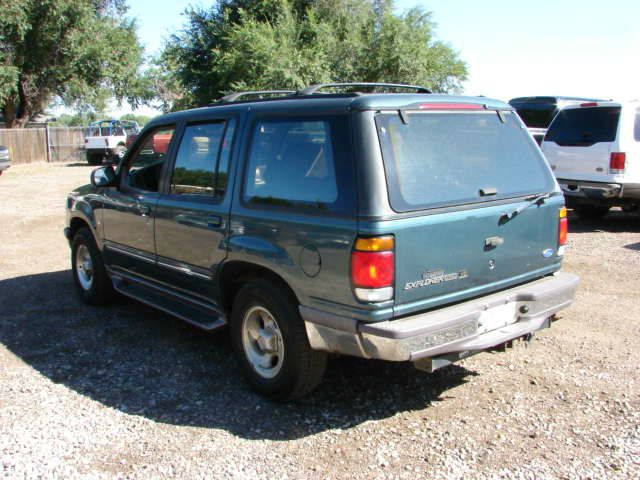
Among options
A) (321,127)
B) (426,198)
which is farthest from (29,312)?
(426,198)

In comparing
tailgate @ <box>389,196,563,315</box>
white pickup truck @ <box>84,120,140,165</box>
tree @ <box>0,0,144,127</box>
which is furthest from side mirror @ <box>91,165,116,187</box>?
tree @ <box>0,0,144,127</box>

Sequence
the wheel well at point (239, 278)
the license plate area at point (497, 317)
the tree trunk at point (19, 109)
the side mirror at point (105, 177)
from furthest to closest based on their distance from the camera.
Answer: the tree trunk at point (19, 109)
the side mirror at point (105, 177)
the wheel well at point (239, 278)
the license plate area at point (497, 317)

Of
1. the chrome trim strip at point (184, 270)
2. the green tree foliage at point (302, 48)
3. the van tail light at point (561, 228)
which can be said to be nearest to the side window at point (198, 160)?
the chrome trim strip at point (184, 270)

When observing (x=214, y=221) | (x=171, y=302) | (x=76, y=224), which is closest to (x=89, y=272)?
(x=76, y=224)

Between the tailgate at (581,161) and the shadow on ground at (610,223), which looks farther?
the shadow on ground at (610,223)

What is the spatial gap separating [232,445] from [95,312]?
3.06 meters

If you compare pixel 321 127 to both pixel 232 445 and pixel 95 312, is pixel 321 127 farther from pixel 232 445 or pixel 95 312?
pixel 95 312

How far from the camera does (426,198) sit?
354cm

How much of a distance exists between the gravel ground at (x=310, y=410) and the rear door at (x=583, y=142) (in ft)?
15.1

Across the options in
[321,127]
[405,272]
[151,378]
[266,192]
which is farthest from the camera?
[151,378]

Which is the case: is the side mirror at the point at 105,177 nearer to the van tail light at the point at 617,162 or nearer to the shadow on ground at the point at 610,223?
the shadow on ground at the point at 610,223

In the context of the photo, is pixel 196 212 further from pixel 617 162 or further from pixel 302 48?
pixel 302 48

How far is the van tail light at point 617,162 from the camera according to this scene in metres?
9.54

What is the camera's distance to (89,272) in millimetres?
6316
